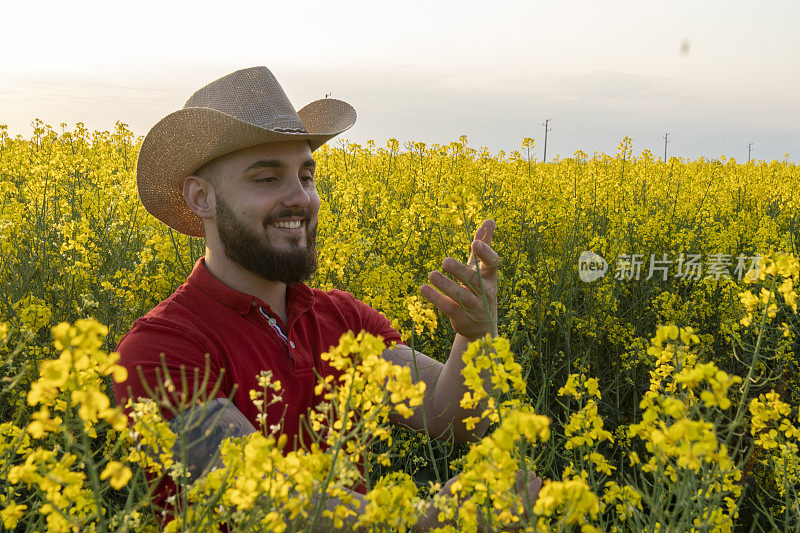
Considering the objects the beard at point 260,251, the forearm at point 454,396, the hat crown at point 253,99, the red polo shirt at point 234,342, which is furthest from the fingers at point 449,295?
the hat crown at point 253,99

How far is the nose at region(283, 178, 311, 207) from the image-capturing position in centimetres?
217

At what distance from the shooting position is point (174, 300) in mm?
2076

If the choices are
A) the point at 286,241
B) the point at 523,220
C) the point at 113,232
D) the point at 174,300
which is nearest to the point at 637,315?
the point at 523,220

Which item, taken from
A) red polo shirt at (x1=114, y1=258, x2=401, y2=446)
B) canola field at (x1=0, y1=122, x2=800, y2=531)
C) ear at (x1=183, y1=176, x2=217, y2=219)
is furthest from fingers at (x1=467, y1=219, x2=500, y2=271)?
ear at (x1=183, y1=176, x2=217, y2=219)

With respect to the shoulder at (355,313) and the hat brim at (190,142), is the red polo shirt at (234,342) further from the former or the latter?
the hat brim at (190,142)

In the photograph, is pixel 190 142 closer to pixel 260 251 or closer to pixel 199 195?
pixel 199 195

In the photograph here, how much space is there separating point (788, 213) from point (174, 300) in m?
6.87

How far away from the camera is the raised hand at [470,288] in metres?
1.73

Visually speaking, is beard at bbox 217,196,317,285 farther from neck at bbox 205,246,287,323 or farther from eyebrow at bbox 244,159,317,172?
eyebrow at bbox 244,159,317,172

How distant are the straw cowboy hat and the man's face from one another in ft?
0.22

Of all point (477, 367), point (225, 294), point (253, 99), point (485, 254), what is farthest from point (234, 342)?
point (477, 367)

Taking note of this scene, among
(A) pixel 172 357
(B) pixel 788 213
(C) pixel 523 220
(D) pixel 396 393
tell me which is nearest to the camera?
(D) pixel 396 393

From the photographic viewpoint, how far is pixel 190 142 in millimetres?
2248

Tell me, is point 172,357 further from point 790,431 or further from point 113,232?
point 113,232
